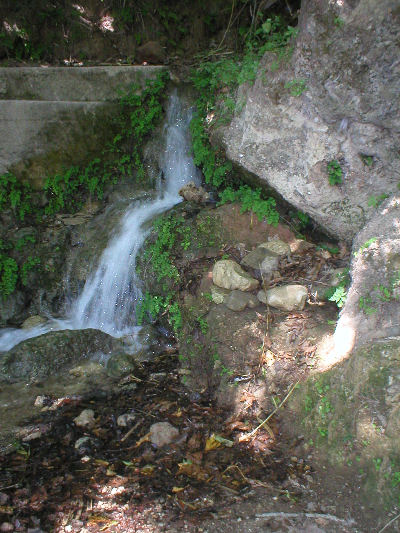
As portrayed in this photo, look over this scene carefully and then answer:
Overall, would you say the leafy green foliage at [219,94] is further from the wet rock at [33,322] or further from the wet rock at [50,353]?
the wet rock at [33,322]

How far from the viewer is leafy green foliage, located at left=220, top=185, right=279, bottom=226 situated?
4893mm

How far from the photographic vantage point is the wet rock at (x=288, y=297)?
4027 millimetres

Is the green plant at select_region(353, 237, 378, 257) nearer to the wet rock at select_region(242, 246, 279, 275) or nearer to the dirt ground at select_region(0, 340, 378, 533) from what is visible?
the wet rock at select_region(242, 246, 279, 275)

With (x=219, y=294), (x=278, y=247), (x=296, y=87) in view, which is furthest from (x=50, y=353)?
(x=296, y=87)

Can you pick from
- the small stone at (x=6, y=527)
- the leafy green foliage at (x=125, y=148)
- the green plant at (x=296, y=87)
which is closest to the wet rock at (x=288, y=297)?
the green plant at (x=296, y=87)

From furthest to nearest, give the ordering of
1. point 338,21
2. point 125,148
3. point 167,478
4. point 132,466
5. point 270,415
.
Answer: point 125,148 → point 338,21 → point 270,415 → point 132,466 → point 167,478

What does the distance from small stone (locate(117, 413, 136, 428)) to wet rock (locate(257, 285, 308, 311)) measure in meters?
1.72

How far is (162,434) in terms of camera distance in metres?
3.41

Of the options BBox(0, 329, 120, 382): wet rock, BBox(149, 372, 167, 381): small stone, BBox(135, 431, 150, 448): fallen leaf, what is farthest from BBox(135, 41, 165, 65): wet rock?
BBox(135, 431, 150, 448): fallen leaf

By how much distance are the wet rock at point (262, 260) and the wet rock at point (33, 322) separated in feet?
9.94

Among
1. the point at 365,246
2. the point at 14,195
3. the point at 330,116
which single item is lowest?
the point at 365,246

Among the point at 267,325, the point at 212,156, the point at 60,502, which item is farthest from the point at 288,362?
the point at 212,156

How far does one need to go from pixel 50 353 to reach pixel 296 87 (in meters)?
4.07

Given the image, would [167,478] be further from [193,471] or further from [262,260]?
[262,260]
